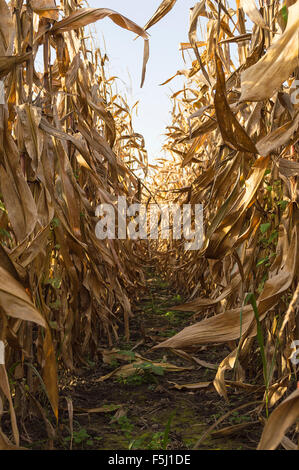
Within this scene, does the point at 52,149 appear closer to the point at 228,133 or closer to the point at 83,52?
the point at 228,133

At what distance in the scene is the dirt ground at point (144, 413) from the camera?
117 cm

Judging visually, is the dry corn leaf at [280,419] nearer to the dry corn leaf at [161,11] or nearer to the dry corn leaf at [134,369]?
the dry corn leaf at [161,11]

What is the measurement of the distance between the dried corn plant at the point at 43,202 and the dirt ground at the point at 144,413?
0.25ft

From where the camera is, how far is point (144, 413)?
1.40 meters

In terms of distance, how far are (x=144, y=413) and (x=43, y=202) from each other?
75cm

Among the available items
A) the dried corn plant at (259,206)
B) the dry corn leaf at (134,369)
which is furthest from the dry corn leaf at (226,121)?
the dry corn leaf at (134,369)

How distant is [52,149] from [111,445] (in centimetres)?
78

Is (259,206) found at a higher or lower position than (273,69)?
lower

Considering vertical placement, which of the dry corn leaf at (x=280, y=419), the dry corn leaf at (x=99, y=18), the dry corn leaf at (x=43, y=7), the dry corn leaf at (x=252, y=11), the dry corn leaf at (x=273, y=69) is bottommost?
the dry corn leaf at (x=280, y=419)

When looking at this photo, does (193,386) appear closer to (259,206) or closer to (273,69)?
(259,206)

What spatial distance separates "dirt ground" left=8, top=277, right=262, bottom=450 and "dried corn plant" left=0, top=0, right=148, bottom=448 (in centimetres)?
8

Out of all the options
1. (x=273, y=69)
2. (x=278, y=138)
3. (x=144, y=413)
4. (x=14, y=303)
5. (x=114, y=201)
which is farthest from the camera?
(x=114, y=201)

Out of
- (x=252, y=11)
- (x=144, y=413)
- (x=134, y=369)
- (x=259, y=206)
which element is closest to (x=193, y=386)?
(x=144, y=413)

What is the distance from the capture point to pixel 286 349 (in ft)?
3.81
